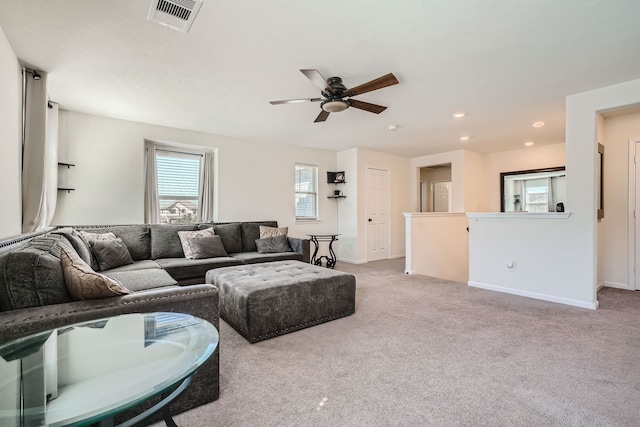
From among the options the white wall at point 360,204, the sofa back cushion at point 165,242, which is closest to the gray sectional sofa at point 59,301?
the sofa back cushion at point 165,242

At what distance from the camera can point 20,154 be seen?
2623mm

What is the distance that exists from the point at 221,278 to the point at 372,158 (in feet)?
14.7

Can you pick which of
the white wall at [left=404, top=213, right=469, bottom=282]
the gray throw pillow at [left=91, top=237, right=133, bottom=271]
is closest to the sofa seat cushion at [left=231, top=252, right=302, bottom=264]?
the gray throw pillow at [left=91, top=237, right=133, bottom=271]

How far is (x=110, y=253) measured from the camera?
318 cm

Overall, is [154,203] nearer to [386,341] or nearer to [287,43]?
[287,43]

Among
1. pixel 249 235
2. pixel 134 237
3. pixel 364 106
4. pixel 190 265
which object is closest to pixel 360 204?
pixel 249 235

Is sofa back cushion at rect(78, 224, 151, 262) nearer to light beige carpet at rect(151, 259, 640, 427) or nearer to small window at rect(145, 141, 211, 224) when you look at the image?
small window at rect(145, 141, 211, 224)

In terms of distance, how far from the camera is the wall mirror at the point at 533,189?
555 centimetres

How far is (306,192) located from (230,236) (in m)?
2.10

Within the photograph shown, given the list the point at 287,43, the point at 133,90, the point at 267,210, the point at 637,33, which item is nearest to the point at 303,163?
the point at 267,210

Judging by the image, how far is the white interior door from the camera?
6.17 metres

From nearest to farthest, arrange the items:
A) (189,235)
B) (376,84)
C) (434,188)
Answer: (376,84) → (189,235) → (434,188)

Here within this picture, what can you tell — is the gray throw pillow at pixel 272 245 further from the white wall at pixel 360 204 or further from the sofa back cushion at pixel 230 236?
the white wall at pixel 360 204

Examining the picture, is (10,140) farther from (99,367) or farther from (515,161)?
(515,161)
